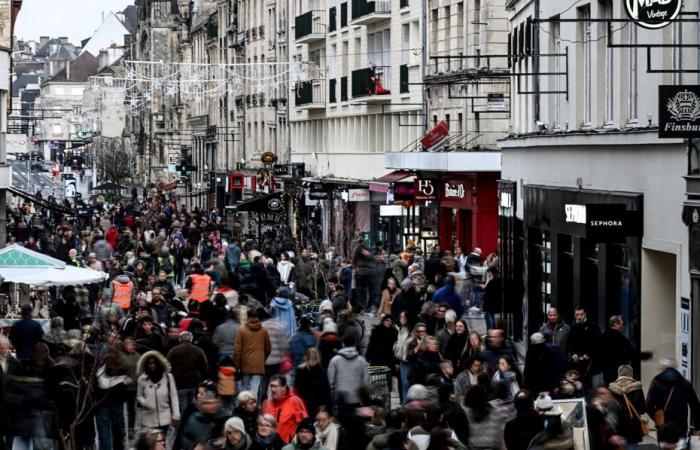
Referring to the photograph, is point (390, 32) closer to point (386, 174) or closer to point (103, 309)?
point (386, 174)

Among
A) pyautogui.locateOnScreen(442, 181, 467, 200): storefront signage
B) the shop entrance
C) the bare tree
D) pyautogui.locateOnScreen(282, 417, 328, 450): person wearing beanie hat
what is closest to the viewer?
pyautogui.locateOnScreen(282, 417, 328, 450): person wearing beanie hat

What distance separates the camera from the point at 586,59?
26.1m

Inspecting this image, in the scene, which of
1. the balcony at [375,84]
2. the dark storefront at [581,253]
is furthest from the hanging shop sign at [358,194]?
the dark storefront at [581,253]

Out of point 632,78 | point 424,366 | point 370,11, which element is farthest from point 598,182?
point 370,11

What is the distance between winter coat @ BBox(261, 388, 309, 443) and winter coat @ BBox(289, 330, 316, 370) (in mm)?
4660

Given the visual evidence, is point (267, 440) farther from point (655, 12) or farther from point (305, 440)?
point (655, 12)

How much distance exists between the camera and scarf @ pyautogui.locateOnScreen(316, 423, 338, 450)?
15123 millimetres

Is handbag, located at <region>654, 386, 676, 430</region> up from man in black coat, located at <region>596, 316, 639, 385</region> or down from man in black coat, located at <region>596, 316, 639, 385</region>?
down

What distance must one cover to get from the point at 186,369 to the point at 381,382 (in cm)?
255

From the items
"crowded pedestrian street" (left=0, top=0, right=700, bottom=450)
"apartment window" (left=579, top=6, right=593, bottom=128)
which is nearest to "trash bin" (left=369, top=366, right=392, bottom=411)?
"crowded pedestrian street" (left=0, top=0, right=700, bottom=450)

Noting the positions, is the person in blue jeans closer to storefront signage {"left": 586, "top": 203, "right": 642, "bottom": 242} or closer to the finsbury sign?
storefront signage {"left": 586, "top": 203, "right": 642, "bottom": 242}

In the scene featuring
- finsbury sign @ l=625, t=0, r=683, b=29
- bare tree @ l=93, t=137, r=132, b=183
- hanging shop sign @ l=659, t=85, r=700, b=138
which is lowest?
bare tree @ l=93, t=137, r=132, b=183

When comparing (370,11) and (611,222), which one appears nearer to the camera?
(611,222)

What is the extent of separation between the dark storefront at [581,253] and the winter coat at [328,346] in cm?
330
